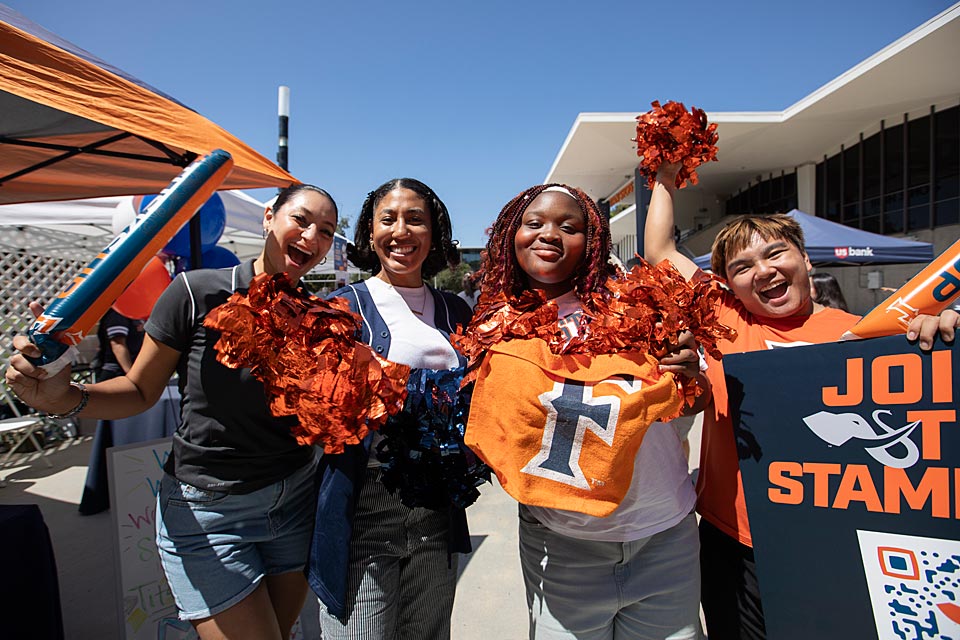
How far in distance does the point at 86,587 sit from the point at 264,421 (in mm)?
2661

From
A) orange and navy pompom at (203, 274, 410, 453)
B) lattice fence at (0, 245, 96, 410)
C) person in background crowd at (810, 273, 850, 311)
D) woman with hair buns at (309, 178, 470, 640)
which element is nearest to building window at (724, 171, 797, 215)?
person in background crowd at (810, 273, 850, 311)

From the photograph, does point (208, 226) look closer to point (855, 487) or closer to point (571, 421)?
point (571, 421)

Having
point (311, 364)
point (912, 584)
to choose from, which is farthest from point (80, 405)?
point (912, 584)

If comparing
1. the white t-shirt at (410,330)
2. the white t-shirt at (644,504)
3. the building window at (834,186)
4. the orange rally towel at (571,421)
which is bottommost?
the white t-shirt at (644,504)

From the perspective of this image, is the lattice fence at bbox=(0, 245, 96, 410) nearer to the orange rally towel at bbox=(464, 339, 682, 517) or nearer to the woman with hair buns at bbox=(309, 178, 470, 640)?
the woman with hair buns at bbox=(309, 178, 470, 640)

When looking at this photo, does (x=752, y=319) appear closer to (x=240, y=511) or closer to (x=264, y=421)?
(x=264, y=421)

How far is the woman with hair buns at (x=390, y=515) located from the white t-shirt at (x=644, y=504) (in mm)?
391

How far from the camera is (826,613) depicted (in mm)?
1368

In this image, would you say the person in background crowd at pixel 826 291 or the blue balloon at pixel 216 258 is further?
the blue balloon at pixel 216 258

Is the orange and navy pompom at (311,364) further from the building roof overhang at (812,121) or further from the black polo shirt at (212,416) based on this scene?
the building roof overhang at (812,121)

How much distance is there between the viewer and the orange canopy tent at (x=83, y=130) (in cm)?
165

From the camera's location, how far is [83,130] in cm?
253

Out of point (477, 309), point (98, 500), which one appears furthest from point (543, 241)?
point (98, 500)

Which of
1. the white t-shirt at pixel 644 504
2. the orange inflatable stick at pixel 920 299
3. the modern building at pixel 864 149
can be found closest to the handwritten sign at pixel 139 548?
the white t-shirt at pixel 644 504
